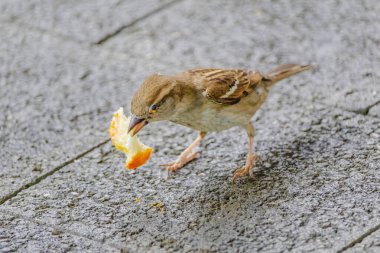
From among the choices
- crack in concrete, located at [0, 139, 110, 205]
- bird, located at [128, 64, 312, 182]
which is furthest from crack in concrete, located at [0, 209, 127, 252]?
bird, located at [128, 64, 312, 182]

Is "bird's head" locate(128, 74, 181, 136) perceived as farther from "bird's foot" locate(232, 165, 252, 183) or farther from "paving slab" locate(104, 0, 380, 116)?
"paving slab" locate(104, 0, 380, 116)

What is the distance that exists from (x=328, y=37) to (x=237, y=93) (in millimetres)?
2030

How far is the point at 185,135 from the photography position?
18.8 feet

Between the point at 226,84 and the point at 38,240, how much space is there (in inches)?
63.8

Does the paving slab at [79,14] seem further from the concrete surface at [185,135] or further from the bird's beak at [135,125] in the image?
the bird's beak at [135,125]

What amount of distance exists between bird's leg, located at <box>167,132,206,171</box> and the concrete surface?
0.07 m

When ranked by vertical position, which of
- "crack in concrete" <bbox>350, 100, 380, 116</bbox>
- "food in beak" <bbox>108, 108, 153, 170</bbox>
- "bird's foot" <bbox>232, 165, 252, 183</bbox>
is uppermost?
"food in beak" <bbox>108, 108, 153, 170</bbox>

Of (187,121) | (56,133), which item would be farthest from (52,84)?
(187,121)

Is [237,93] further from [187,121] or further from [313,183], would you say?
[313,183]

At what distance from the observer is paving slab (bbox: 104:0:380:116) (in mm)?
6230

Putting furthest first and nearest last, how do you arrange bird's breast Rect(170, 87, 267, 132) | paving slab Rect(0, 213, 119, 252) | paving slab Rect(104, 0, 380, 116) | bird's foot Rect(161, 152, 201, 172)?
paving slab Rect(104, 0, 380, 116)
bird's foot Rect(161, 152, 201, 172)
bird's breast Rect(170, 87, 267, 132)
paving slab Rect(0, 213, 119, 252)

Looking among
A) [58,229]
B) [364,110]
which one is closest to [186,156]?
[58,229]

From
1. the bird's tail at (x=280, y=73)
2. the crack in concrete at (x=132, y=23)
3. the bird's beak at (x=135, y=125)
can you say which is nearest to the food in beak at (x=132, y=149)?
the bird's beak at (x=135, y=125)

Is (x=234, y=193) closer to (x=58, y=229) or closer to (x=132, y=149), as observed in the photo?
(x=132, y=149)
